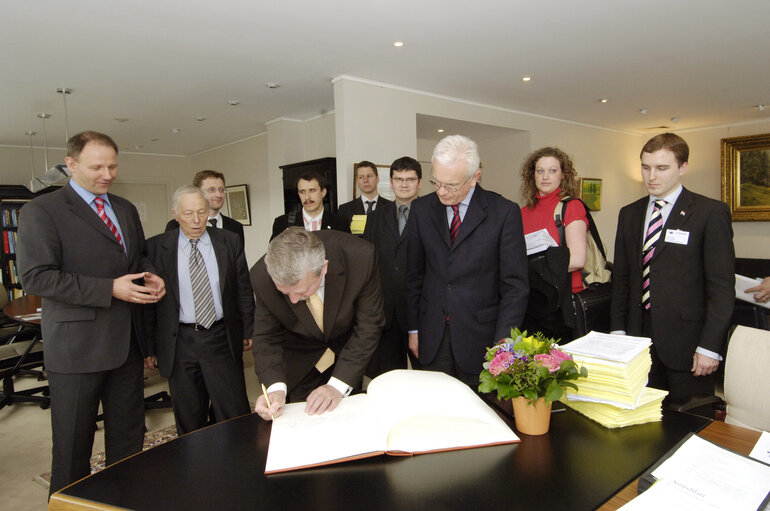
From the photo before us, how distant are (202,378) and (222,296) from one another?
46 centimetres

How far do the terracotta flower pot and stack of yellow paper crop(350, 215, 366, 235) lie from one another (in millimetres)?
2192

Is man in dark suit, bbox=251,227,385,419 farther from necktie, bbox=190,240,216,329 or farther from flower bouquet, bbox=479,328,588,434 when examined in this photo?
necktie, bbox=190,240,216,329

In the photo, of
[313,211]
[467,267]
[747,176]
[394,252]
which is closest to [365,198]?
[313,211]

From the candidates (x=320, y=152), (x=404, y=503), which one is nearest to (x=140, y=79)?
(x=320, y=152)

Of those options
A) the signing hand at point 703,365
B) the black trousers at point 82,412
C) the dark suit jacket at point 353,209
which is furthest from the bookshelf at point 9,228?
the signing hand at point 703,365

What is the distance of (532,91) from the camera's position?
220 inches

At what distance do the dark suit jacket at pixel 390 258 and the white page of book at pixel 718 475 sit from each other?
5.38 ft

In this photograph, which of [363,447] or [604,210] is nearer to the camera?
[363,447]

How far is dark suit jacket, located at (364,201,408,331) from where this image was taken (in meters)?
2.74

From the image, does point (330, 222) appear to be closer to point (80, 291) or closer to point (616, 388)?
point (80, 291)

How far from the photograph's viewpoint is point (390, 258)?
9.22 ft

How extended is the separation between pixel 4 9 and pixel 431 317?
339 centimetres

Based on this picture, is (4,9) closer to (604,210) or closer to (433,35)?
(433,35)

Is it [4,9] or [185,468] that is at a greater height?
[4,9]
